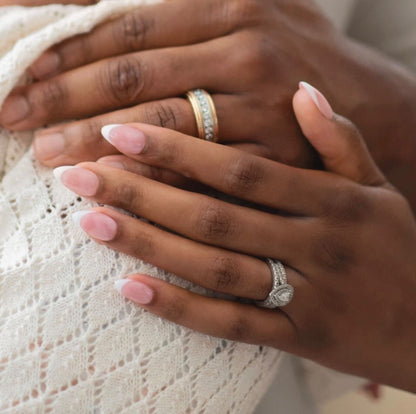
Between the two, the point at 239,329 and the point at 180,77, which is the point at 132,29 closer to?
the point at 180,77

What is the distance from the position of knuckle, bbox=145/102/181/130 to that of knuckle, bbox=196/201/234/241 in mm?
136

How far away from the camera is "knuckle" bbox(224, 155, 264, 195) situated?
691 millimetres

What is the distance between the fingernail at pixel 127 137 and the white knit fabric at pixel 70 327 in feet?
0.32

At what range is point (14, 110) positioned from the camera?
71 cm

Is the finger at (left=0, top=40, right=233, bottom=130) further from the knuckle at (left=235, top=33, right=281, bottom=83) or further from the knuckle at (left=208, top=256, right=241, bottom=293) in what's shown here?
the knuckle at (left=208, top=256, right=241, bottom=293)

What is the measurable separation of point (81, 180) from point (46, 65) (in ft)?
0.72

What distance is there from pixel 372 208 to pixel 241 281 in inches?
10.0

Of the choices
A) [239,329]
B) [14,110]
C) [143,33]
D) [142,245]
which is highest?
[143,33]

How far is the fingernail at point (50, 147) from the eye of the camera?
2.32 feet

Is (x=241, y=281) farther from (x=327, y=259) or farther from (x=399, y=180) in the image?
(x=399, y=180)

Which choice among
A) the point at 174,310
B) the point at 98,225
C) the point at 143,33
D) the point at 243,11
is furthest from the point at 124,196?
the point at 243,11

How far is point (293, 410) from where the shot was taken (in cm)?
104

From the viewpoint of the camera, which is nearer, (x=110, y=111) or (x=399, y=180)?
(x=110, y=111)

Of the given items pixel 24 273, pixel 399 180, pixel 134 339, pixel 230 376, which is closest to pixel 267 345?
pixel 230 376
